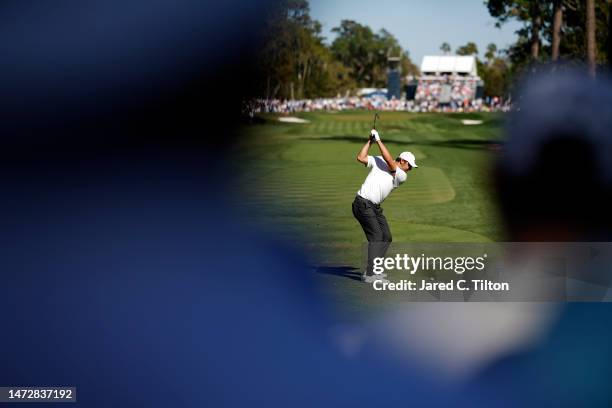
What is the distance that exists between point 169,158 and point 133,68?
116 inches

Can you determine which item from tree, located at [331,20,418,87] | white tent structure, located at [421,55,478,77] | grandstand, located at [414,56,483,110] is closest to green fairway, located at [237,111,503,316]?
grandstand, located at [414,56,483,110]

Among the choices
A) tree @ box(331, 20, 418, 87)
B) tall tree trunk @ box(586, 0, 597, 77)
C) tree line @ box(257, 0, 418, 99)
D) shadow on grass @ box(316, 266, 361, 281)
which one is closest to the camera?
shadow on grass @ box(316, 266, 361, 281)

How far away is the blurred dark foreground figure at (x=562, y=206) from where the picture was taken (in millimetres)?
8039

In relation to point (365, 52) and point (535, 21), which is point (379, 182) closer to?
point (535, 21)

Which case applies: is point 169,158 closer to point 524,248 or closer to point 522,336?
point 524,248

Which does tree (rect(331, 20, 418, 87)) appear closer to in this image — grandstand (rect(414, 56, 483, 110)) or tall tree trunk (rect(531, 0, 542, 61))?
grandstand (rect(414, 56, 483, 110))

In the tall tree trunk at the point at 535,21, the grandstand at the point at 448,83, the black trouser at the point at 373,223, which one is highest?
the tall tree trunk at the point at 535,21

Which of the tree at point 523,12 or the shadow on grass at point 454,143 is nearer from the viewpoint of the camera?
the shadow on grass at point 454,143

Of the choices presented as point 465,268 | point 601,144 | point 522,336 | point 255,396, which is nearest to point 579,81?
point 601,144

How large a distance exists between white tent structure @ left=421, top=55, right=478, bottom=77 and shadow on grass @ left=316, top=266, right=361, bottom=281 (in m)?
67.8

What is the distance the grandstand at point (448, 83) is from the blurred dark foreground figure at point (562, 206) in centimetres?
2736

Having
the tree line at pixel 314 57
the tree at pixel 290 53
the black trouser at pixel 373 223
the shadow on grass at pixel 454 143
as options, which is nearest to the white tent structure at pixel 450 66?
the tree line at pixel 314 57

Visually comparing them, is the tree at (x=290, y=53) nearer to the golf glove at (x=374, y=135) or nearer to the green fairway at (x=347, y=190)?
the green fairway at (x=347, y=190)

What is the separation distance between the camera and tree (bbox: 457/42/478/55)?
275 feet
